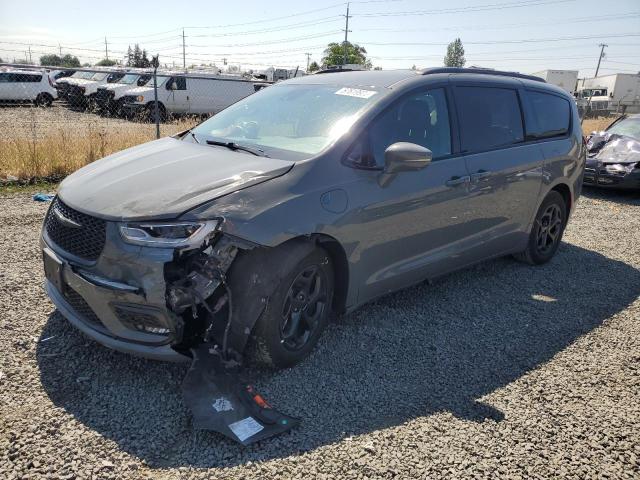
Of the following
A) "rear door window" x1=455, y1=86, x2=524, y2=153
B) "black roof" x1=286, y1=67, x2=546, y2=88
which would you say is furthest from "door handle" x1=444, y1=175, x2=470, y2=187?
"black roof" x1=286, y1=67, x2=546, y2=88

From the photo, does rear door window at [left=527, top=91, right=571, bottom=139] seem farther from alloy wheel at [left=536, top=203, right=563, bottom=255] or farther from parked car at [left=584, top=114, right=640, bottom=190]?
parked car at [left=584, top=114, right=640, bottom=190]

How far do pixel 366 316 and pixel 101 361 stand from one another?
1917 mm

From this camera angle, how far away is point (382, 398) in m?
3.03

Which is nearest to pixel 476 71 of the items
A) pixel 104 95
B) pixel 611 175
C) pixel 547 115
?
pixel 547 115

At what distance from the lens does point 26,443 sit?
2.46m

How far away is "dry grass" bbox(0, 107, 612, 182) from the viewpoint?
7.69 m

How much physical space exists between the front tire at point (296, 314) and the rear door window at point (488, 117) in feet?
5.71

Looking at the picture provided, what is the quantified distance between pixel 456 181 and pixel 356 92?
40.3 inches

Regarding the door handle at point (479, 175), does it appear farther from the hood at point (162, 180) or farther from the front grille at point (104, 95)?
the front grille at point (104, 95)

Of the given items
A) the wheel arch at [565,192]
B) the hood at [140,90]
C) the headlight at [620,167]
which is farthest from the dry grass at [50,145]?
the hood at [140,90]

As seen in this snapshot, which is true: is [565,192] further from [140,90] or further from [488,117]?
[140,90]

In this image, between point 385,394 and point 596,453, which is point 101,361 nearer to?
point 385,394

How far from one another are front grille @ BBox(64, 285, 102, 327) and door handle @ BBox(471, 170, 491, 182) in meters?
2.93

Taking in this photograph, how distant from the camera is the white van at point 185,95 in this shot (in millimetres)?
18445
